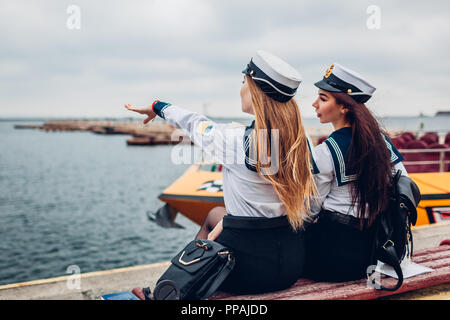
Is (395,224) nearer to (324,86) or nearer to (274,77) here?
(324,86)

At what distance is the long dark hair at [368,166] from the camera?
7.39 ft

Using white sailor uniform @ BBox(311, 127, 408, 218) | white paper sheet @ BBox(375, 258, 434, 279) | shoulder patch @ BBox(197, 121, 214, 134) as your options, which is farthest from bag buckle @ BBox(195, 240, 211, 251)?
white paper sheet @ BBox(375, 258, 434, 279)

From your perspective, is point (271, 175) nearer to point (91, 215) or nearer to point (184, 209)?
point (184, 209)

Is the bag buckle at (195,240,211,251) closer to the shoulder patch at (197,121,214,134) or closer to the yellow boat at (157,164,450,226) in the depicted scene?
the shoulder patch at (197,121,214,134)

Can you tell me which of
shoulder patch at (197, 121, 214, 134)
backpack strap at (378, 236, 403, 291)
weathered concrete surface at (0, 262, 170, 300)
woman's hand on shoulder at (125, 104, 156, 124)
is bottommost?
weathered concrete surface at (0, 262, 170, 300)

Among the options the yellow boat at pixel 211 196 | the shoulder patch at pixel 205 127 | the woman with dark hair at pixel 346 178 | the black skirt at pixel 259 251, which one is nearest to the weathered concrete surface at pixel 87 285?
the yellow boat at pixel 211 196

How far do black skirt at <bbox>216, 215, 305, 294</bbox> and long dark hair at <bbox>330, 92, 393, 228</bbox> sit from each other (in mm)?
460

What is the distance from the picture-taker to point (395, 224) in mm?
2334

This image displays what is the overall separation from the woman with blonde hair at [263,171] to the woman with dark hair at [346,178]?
0.63 ft

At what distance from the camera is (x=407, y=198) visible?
2.27 metres

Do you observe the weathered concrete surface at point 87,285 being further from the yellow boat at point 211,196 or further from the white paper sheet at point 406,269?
the white paper sheet at point 406,269

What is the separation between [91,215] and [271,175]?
15.8 m

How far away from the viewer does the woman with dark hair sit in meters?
2.27
